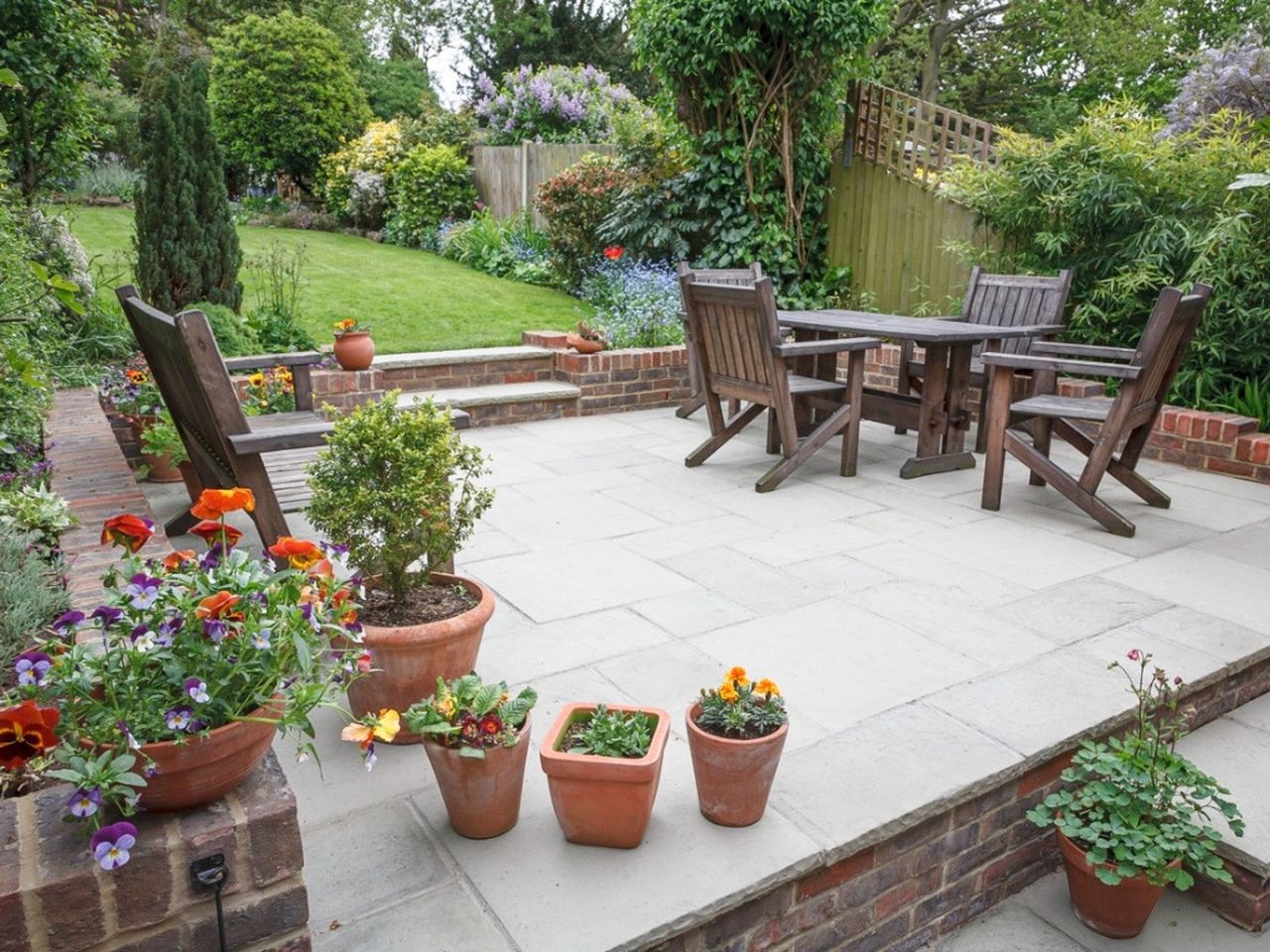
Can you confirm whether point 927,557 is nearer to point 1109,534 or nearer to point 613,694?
point 1109,534

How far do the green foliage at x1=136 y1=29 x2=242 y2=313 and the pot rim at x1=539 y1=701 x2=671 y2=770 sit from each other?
4.83 metres

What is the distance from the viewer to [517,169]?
11125mm

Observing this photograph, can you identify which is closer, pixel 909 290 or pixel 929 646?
pixel 929 646

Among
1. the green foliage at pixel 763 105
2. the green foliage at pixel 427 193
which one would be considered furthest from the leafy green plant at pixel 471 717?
the green foliage at pixel 427 193

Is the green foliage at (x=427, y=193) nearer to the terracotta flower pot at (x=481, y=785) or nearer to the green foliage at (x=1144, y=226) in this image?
the green foliage at (x=1144, y=226)

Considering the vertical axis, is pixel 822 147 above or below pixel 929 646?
above

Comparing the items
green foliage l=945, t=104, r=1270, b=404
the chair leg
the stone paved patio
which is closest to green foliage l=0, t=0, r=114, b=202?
the stone paved patio

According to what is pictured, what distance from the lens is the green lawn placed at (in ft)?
23.2

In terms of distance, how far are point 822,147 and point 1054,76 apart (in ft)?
39.3

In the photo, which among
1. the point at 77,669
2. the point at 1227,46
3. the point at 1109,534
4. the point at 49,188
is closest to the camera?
the point at 77,669

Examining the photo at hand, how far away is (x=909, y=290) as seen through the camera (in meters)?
7.30

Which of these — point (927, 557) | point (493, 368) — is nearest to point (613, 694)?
point (927, 557)

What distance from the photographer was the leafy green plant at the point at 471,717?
5.98 feet

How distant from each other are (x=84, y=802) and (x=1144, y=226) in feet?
19.0
